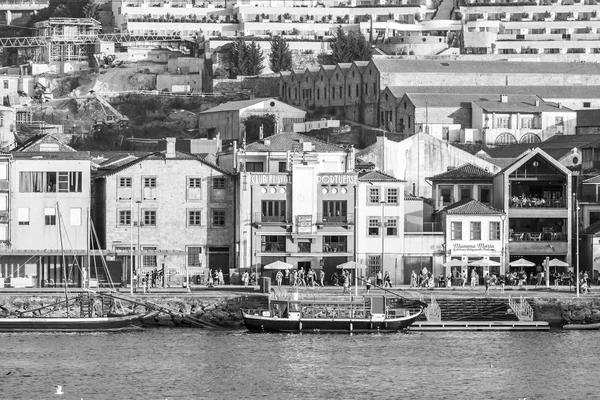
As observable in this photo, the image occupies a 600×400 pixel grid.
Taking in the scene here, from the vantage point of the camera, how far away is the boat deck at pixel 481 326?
104812mm

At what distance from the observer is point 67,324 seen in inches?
4045

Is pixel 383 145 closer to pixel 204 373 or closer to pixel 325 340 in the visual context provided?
pixel 325 340

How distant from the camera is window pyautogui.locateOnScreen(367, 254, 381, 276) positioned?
11575 centimetres

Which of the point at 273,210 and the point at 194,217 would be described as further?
the point at 194,217

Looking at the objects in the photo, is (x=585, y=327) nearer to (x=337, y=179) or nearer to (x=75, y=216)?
(x=337, y=179)

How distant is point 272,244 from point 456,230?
9755mm

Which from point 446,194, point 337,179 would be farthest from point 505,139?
point 337,179

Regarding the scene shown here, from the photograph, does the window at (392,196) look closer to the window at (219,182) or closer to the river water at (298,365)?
the window at (219,182)

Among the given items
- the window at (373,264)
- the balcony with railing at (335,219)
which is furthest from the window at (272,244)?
the window at (373,264)

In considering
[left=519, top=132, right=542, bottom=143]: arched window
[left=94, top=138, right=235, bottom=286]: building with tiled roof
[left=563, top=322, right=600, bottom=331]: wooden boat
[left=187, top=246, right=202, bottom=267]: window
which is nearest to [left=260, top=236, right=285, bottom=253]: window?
[left=94, top=138, right=235, bottom=286]: building with tiled roof

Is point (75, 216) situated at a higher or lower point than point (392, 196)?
lower

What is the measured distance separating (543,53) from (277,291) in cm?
9720

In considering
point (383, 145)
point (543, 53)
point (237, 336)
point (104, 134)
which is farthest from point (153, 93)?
point (237, 336)

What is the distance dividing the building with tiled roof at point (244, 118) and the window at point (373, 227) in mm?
53288
